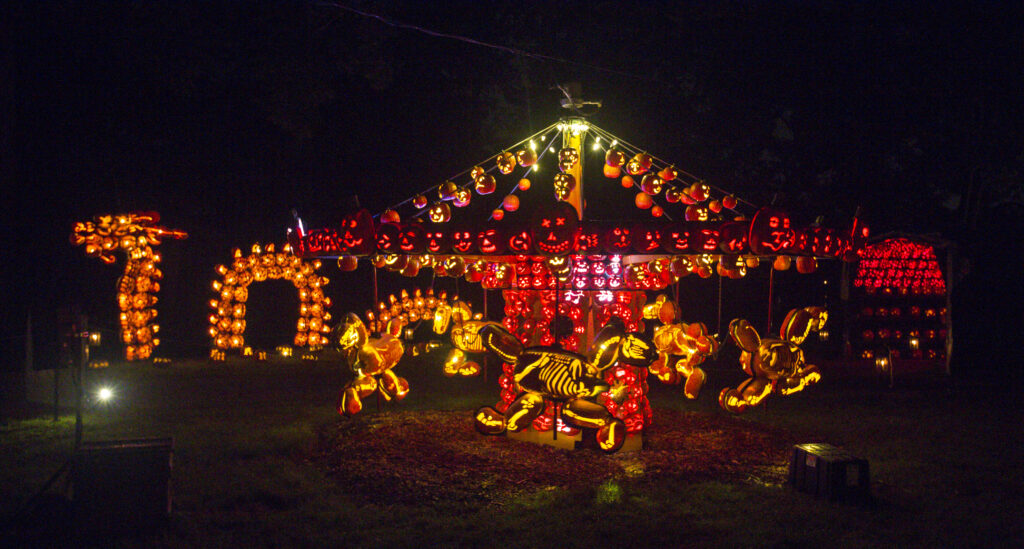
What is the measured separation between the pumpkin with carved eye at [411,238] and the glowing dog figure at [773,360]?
328 centimetres

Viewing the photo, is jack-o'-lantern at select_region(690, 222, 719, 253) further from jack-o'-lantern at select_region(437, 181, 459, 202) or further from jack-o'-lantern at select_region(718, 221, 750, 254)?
jack-o'-lantern at select_region(437, 181, 459, 202)

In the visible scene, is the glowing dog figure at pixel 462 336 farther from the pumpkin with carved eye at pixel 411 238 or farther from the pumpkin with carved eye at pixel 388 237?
the pumpkin with carved eye at pixel 388 237

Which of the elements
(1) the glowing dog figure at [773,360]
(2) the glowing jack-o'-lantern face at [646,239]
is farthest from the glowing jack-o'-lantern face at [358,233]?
(1) the glowing dog figure at [773,360]

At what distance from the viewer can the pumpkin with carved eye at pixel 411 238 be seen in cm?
775

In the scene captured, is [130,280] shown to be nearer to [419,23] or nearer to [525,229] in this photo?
[419,23]

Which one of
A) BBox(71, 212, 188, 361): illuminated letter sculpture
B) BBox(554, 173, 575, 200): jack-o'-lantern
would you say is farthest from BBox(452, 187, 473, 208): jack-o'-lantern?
BBox(71, 212, 188, 361): illuminated letter sculpture

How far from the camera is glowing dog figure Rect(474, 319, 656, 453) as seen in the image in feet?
25.1

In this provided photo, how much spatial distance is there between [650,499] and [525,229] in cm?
268

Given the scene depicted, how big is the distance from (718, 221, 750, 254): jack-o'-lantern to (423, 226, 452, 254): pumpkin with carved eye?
258 centimetres

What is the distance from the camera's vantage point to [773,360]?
809 centimetres

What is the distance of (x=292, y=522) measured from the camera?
20.6 feet

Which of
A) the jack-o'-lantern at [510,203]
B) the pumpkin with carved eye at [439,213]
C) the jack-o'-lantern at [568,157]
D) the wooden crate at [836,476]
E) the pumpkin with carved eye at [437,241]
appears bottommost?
the wooden crate at [836,476]

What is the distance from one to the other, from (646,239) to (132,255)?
12.9m

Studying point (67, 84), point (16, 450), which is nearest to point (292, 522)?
point (16, 450)
